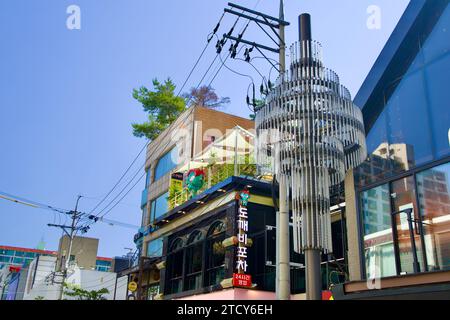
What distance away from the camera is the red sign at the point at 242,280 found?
1806 centimetres

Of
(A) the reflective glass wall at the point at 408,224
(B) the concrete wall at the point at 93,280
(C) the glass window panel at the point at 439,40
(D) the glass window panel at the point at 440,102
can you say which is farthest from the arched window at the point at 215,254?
(B) the concrete wall at the point at 93,280

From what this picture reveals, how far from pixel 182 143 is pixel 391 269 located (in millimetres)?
21375

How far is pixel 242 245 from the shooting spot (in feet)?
62.0

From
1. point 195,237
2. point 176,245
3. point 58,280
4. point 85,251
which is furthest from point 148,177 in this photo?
point 85,251

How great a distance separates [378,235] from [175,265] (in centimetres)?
1348

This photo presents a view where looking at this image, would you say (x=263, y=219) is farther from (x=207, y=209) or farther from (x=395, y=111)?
(x=395, y=111)

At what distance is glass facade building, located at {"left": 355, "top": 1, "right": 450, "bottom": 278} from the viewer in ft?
39.0

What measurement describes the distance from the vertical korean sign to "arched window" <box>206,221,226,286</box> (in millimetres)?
1538

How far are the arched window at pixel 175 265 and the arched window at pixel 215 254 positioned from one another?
2.88 m

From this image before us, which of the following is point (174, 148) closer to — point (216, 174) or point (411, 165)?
point (216, 174)

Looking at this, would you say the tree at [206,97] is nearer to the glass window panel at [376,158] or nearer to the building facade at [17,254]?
the glass window panel at [376,158]

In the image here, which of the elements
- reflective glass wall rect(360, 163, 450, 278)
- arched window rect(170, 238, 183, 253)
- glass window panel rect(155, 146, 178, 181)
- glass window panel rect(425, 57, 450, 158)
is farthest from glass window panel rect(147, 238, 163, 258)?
Result: glass window panel rect(425, 57, 450, 158)

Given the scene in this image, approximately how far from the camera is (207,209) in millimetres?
22016
